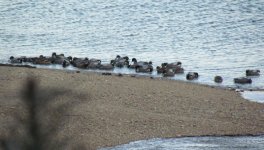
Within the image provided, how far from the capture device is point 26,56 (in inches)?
1442

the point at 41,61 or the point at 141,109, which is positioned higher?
the point at 41,61

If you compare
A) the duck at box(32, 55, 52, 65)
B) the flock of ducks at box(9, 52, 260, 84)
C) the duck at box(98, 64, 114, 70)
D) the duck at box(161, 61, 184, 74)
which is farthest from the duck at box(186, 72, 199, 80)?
the duck at box(32, 55, 52, 65)

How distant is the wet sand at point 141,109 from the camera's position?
63.9 feet

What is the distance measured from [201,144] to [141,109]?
14.1 feet

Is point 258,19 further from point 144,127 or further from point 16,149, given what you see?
point 16,149

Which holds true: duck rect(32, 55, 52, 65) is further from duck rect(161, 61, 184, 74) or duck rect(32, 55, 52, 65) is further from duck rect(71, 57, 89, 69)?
duck rect(161, 61, 184, 74)

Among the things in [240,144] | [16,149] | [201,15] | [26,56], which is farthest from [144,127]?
[201,15]

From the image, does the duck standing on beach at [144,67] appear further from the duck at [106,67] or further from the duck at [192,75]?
the duck at [192,75]

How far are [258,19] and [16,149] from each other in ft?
154

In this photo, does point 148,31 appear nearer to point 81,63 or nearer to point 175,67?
point 81,63

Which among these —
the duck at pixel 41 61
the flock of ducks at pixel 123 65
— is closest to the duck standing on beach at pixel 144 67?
the flock of ducks at pixel 123 65

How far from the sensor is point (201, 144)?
61.3 ft

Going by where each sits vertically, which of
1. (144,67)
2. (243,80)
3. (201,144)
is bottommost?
(201,144)

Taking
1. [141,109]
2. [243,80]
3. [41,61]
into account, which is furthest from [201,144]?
[41,61]
